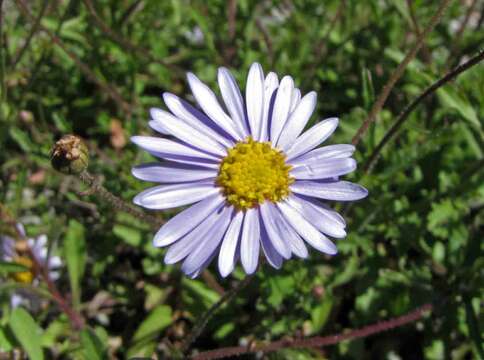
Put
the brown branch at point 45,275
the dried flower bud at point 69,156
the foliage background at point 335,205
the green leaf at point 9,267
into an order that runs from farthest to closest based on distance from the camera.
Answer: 1. the foliage background at point 335,205
2. the brown branch at point 45,275
3. the green leaf at point 9,267
4. the dried flower bud at point 69,156

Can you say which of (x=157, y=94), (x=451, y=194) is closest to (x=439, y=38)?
(x=451, y=194)

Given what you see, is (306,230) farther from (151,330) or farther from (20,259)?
(20,259)

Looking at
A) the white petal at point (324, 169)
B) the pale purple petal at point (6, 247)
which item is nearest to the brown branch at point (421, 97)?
the white petal at point (324, 169)

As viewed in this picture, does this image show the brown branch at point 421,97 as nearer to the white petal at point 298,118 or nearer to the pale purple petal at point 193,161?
the white petal at point 298,118

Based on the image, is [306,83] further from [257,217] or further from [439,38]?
[257,217]

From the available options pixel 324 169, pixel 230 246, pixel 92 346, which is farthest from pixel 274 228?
pixel 92 346
